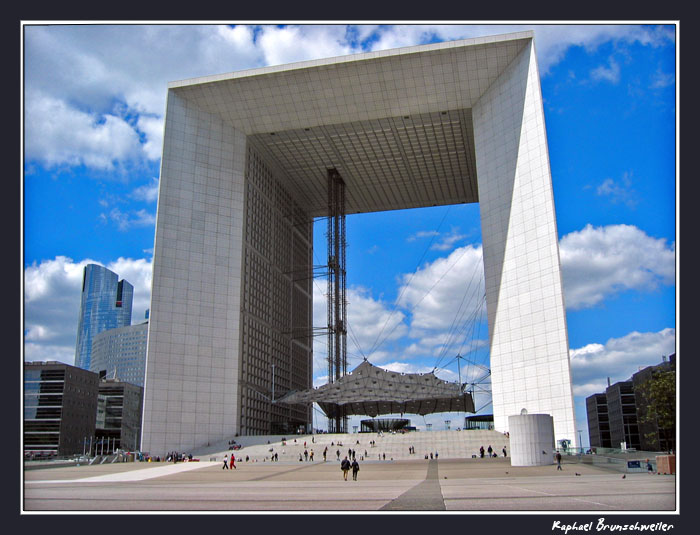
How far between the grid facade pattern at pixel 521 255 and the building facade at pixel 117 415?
3487 inches

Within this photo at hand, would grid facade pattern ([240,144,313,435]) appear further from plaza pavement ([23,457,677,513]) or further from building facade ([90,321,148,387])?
building facade ([90,321,148,387])

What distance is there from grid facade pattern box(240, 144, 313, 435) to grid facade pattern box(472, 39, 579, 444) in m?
22.6

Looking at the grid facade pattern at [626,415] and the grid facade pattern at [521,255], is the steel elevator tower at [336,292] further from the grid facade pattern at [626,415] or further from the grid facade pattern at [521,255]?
the grid facade pattern at [626,415]

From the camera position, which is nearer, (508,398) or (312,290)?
(508,398)

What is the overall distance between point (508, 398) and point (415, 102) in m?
25.8

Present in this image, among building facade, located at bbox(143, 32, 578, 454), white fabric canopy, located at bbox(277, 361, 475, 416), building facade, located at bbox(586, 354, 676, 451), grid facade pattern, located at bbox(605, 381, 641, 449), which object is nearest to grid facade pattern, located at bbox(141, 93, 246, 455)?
building facade, located at bbox(143, 32, 578, 454)

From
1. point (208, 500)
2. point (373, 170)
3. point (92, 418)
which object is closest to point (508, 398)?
point (373, 170)

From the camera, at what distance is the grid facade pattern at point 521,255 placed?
1777 inches

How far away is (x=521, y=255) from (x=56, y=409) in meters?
80.1

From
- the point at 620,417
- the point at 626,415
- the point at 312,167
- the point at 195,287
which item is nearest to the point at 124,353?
the point at 620,417

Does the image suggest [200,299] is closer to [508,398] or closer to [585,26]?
[508,398]

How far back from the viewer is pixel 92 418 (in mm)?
106875

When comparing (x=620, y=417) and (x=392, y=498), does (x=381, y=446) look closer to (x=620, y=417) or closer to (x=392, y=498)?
(x=392, y=498)

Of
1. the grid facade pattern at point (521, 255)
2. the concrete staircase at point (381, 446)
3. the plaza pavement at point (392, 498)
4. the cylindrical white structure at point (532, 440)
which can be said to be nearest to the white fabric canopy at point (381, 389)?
the concrete staircase at point (381, 446)
